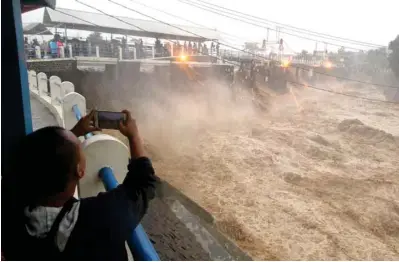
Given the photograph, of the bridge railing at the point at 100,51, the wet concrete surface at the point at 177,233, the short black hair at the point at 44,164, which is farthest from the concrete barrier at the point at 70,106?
the bridge railing at the point at 100,51

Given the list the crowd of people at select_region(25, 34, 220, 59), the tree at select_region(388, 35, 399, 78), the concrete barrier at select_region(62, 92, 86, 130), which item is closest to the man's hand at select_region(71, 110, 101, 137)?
the concrete barrier at select_region(62, 92, 86, 130)

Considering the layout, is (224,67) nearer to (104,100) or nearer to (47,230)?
(104,100)

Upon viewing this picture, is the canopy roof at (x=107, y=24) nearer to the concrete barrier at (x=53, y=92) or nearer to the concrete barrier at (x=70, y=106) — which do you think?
the concrete barrier at (x=53, y=92)

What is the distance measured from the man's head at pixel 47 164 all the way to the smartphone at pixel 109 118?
460 millimetres

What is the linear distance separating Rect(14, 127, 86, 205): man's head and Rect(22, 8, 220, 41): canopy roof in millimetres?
14004

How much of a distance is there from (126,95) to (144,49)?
550 cm

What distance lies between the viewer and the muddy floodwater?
8.48 meters

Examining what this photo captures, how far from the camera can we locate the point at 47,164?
1.12 meters

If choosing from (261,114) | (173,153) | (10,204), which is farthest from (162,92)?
(10,204)

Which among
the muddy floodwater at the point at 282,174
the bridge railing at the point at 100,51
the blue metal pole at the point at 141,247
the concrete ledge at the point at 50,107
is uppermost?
the bridge railing at the point at 100,51

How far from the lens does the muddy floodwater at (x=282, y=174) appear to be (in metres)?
8.48

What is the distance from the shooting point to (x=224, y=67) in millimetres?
22406

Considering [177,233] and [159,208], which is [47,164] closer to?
[177,233]

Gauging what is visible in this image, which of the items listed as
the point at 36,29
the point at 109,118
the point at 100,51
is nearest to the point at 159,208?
the point at 109,118
